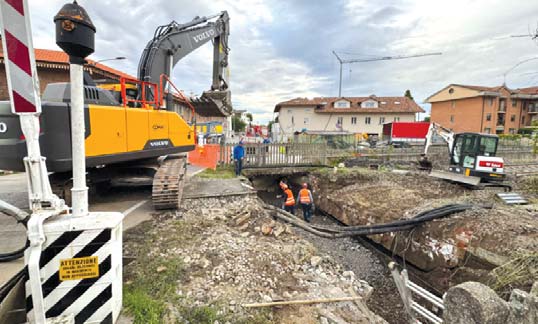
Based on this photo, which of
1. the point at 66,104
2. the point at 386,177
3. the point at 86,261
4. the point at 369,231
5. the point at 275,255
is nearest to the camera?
the point at 86,261

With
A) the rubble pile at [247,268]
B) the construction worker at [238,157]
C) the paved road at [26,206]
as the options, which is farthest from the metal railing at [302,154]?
the rubble pile at [247,268]

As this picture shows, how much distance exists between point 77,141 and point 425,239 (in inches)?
315

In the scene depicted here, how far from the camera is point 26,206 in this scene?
17.2ft

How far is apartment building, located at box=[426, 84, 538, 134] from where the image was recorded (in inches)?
1505

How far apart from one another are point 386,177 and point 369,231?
7122mm

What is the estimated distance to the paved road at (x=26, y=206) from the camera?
3471 millimetres

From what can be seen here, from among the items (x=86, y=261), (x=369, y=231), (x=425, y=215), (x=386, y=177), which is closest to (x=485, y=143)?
(x=386, y=177)

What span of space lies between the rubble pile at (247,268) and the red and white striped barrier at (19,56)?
93.9 inches

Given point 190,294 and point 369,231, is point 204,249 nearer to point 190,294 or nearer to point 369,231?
point 190,294

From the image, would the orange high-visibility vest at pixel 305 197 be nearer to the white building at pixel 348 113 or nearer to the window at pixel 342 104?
the white building at pixel 348 113

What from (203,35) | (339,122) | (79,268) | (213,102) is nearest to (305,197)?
(213,102)

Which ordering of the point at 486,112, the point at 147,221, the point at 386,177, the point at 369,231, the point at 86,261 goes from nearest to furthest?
the point at 86,261 < the point at 147,221 < the point at 369,231 < the point at 386,177 < the point at 486,112

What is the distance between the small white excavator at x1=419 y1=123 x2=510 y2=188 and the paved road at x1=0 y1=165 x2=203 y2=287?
41.1 ft

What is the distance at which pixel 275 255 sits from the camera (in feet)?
13.4
